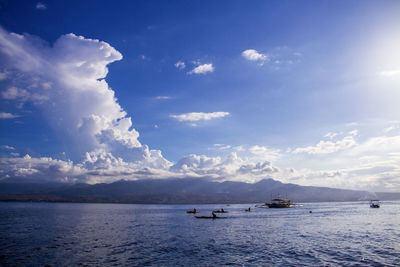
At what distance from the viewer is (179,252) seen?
4975 cm

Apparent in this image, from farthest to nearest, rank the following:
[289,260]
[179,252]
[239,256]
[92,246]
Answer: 1. [92,246]
2. [179,252]
3. [239,256]
4. [289,260]

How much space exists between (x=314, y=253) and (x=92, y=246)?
45645 mm

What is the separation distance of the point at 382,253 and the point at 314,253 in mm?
12611

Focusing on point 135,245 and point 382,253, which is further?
point 135,245

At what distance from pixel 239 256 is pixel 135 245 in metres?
24.8

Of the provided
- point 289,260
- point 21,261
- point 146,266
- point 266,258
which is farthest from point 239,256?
point 21,261

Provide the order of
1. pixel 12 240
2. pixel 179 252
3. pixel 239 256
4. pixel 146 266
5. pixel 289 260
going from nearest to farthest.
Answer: pixel 146 266, pixel 289 260, pixel 239 256, pixel 179 252, pixel 12 240

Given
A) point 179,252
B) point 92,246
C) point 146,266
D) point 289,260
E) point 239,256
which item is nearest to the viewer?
point 146,266

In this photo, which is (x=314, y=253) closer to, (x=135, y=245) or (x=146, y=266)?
(x=146, y=266)

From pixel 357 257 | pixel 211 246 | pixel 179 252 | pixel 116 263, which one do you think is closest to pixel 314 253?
pixel 357 257

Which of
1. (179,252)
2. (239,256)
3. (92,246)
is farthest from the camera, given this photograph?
(92,246)

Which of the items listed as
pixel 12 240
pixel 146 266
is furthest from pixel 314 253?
pixel 12 240

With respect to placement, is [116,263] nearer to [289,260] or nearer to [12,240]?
[289,260]

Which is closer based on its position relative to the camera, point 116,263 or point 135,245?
point 116,263
